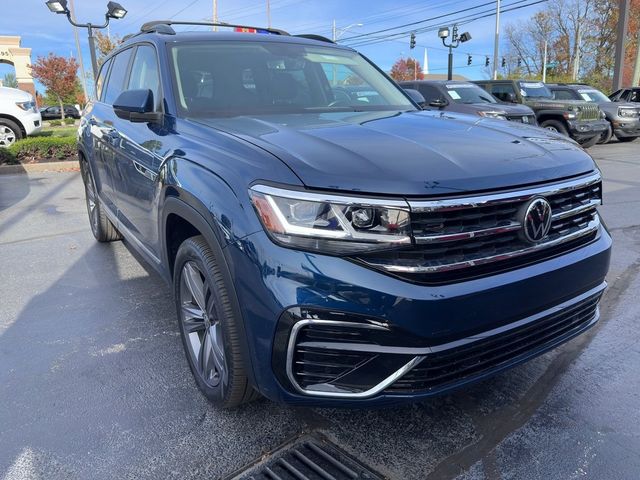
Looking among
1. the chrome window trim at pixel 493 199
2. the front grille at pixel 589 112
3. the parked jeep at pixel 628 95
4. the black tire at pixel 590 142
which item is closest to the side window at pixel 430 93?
the front grille at pixel 589 112

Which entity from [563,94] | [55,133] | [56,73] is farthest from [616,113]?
[56,73]

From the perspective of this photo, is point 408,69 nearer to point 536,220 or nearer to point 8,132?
point 8,132

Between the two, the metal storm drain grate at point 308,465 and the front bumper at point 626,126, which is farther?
the front bumper at point 626,126

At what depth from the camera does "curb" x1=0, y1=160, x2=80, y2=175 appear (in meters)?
10.5

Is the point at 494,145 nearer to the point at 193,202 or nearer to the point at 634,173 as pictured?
the point at 193,202

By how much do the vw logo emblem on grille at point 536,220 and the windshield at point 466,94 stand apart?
9842 mm

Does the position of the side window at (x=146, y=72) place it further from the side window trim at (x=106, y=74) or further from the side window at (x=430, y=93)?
the side window at (x=430, y=93)

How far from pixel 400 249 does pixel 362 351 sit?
381mm

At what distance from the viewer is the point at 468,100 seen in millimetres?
11445

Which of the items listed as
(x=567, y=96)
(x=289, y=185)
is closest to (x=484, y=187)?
(x=289, y=185)

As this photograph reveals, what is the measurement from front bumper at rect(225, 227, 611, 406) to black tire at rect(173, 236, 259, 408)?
17 centimetres

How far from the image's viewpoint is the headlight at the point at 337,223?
180 centimetres

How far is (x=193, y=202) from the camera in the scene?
228 cm

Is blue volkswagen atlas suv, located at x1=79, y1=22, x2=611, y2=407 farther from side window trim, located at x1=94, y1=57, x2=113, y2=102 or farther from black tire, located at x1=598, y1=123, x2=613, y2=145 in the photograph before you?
black tire, located at x1=598, y1=123, x2=613, y2=145
